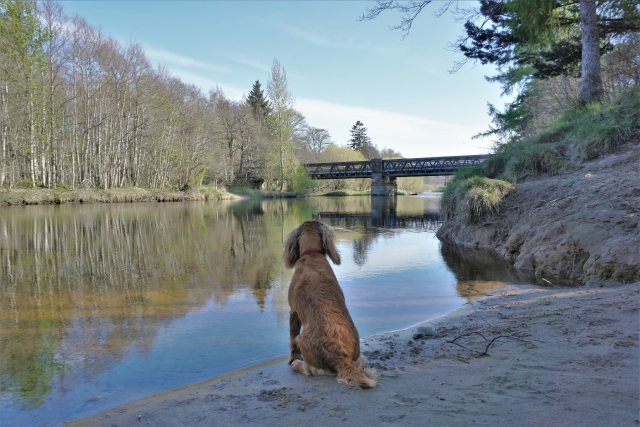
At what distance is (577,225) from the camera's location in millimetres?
7223

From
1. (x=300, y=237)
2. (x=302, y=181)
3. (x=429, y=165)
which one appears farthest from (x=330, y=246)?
(x=429, y=165)

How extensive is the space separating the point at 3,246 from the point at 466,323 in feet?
39.8

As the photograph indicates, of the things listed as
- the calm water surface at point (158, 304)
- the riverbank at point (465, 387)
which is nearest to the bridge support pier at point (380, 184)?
the calm water surface at point (158, 304)

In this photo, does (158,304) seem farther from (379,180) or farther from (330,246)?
(379,180)

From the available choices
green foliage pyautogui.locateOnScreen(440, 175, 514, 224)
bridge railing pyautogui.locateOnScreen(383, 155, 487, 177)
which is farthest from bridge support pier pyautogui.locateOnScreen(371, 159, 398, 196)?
green foliage pyautogui.locateOnScreen(440, 175, 514, 224)

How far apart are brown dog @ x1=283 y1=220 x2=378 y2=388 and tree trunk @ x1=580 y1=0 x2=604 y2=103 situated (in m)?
13.6

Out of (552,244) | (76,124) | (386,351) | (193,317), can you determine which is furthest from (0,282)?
(76,124)

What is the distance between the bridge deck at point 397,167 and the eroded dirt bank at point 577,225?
4329 centimetres

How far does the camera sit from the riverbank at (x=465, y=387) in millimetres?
2352

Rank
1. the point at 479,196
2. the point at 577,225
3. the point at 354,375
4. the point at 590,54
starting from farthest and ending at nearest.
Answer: the point at 590,54 < the point at 479,196 < the point at 577,225 < the point at 354,375

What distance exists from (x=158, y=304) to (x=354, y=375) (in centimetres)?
411

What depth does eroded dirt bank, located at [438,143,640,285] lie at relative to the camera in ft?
19.7

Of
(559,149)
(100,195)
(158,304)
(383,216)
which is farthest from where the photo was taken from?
(100,195)

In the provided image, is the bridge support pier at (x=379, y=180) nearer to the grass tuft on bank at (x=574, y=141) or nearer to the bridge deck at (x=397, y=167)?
the bridge deck at (x=397, y=167)
